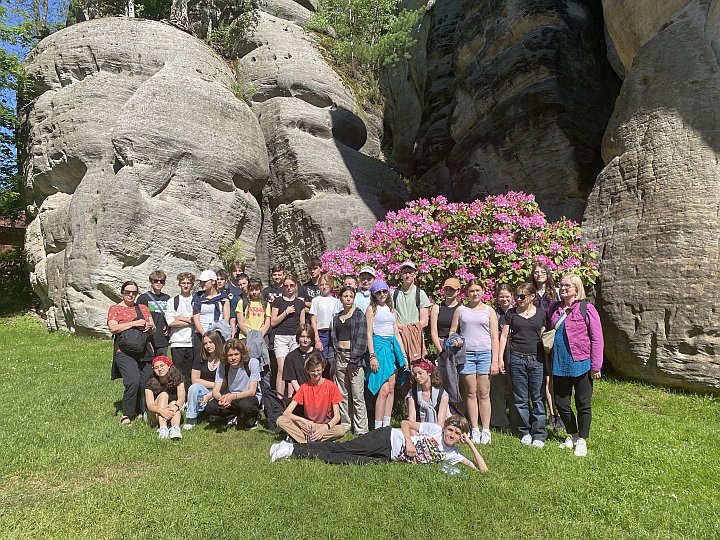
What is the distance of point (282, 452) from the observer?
4566 mm

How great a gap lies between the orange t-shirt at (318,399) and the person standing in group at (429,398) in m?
0.82

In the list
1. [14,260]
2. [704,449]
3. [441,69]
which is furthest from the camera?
[14,260]

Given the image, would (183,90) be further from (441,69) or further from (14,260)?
(14,260)

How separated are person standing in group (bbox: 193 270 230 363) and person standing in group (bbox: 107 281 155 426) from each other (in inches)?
22.1

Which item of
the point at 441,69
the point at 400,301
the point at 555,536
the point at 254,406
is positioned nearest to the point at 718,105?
the point at 400,301

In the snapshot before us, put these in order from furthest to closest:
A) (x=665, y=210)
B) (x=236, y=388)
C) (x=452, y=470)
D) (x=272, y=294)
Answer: (x=665, y=210)
(x=272, y=294)
(x=236, y=388)
(x=452, y=470)

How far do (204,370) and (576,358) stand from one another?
4.16 m

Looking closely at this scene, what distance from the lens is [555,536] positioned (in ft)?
10.9

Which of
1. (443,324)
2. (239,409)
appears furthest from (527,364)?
(239,409)

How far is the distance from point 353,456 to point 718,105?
23.3 feet

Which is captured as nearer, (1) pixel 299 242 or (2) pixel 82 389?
(2) pixel 82 389

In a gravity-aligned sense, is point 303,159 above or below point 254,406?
above

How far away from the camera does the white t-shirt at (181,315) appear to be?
6074 mm

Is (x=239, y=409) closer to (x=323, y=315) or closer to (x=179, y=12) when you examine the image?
(x=323, y=315)
